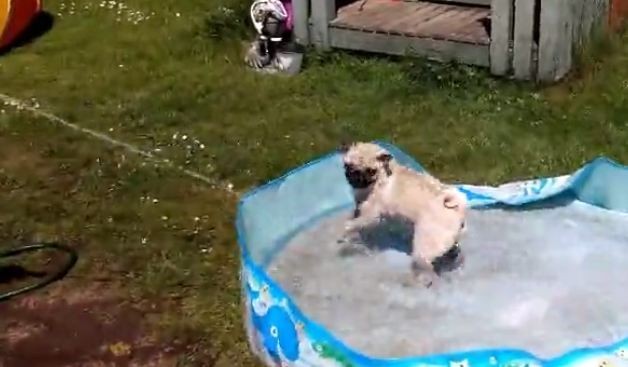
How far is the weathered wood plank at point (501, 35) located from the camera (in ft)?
19.7

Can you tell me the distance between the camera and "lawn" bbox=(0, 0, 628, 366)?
164 inches

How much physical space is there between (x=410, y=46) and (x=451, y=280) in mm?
2819

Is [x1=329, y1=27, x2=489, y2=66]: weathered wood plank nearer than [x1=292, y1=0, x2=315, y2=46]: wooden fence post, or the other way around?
[x1=329, y1=27, x2=489, y2=66]: weathered wood plank

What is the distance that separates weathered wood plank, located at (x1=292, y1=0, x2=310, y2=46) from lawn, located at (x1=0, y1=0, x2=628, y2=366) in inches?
7.2

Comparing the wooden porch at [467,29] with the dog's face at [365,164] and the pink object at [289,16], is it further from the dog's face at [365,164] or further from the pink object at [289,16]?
the dog's face at [365,164]

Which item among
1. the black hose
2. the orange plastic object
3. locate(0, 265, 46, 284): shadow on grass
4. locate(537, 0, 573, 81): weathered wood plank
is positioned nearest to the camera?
the black hose

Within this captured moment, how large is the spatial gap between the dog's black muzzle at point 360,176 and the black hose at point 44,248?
55.7 inches

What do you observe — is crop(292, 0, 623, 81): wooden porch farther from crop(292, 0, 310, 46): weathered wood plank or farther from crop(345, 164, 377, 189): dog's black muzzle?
crop(345, 164, 377, 189): dog's black muzzle

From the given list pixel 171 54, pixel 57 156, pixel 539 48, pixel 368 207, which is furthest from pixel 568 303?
pixel 171 54

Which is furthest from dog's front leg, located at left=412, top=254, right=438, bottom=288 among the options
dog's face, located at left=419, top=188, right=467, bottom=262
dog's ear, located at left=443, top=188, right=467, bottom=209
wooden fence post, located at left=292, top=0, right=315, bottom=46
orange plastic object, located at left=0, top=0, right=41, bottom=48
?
orange plastic object, located at left=0, top=0, right=41, bottom=48

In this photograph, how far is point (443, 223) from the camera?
360 cm

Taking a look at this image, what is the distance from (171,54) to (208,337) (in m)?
3.66

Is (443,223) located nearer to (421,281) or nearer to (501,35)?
(421,281)

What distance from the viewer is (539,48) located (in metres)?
5.98
